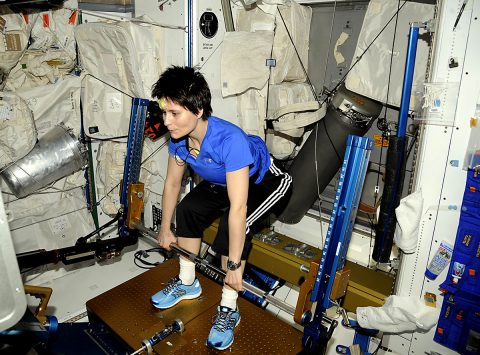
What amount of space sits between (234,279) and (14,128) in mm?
2247

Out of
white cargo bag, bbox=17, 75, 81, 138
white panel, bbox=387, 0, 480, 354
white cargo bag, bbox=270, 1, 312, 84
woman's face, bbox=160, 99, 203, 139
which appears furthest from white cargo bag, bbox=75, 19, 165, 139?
white panel, bbox=387, 0, 480, 354

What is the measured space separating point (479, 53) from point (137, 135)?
Answer: 2419 millimetres

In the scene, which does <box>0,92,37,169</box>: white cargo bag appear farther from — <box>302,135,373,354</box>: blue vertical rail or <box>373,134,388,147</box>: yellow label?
<box>373,134,388,147</box>: yellow label

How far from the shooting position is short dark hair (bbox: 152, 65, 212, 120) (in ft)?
6.32

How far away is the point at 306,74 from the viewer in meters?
3.55

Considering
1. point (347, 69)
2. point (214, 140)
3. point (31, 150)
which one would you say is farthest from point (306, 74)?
point (31, 150)

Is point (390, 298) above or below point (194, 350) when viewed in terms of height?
above

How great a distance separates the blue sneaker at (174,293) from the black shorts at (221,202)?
0.37 metres

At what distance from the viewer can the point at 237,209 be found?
1.91 m

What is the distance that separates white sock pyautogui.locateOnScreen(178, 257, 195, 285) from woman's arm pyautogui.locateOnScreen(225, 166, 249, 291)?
59 cm

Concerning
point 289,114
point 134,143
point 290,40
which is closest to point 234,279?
point 134,143

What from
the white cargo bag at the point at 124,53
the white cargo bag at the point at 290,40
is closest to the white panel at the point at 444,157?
the white cargo bag at the point at 290,40

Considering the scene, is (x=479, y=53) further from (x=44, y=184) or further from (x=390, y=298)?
(x=44, y=184)

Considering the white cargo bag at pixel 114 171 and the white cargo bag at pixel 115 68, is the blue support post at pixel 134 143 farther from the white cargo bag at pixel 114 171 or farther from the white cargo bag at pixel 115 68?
the white cargo bag at pixel 114 171
